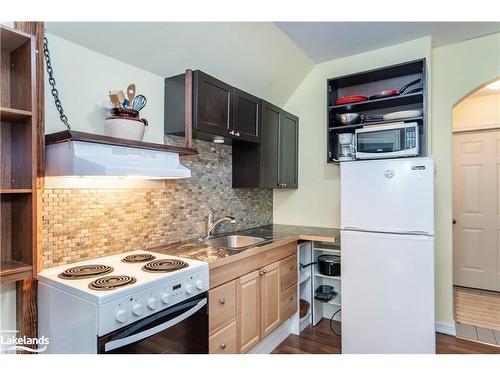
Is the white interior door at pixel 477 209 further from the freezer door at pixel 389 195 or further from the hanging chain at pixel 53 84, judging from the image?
the hanging chain at pixel 53 84

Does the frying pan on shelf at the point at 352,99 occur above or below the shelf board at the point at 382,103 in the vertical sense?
above

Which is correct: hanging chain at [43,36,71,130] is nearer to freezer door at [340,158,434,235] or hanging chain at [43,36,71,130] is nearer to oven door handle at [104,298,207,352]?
oven door handle at [104,298,207,352]

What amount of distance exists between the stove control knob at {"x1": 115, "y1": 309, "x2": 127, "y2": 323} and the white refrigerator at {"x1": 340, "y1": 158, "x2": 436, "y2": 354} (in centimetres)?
172

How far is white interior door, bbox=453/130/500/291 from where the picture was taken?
372 centimetres

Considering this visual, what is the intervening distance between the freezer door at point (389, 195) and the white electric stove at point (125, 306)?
1.33m

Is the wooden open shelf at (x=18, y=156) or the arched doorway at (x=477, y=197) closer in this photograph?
the wooden open shelf at (x=18, y=156)

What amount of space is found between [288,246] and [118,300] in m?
1.57

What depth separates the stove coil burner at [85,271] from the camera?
55.3 inches

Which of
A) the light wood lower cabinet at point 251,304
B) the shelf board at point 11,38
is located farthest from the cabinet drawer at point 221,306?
the shelf board at point 11,38

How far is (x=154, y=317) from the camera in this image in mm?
1369

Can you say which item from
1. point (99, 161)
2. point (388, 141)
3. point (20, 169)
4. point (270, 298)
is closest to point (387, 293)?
point (270, 298)
